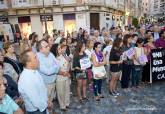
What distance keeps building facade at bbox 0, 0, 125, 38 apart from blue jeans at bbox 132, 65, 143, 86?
22.6 meters

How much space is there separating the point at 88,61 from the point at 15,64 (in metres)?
2.41

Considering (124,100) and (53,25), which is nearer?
(124,100)

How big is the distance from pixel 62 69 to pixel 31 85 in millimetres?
3105

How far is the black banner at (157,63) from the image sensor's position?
32.6 feet

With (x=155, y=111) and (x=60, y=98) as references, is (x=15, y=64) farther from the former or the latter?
(x=155, y=111)

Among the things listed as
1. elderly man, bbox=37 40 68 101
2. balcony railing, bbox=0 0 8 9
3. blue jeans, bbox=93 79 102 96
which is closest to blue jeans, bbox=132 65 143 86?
blue jeans, bbox=93 79 102 96

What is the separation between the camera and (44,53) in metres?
6.61

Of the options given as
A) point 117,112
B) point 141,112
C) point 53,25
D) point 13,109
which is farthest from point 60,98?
point 53,25

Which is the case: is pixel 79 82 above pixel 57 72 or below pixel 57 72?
below

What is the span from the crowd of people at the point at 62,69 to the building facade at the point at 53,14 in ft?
67.9

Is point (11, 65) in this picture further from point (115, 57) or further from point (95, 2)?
point (95, 2)

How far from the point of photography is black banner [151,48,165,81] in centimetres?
994

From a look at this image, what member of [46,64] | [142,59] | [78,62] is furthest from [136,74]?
[46,64]

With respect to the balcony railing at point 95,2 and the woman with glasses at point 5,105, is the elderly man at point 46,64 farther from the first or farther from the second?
the balcony railing at point 95,2
